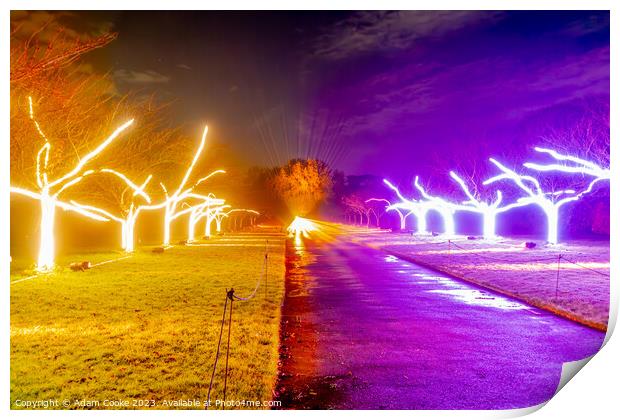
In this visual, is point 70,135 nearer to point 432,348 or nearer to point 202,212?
point 432,348

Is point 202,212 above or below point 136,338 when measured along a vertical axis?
above

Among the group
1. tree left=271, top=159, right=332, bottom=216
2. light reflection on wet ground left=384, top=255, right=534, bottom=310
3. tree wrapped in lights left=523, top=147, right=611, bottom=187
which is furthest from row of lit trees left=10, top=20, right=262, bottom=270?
tree left=271, top=159, right=332, bottom=216

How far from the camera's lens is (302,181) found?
196 feet

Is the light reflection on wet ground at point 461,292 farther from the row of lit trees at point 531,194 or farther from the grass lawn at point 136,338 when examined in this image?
the row of lit trees at point 531,194

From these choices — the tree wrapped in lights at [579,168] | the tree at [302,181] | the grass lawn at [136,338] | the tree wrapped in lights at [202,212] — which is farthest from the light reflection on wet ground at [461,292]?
the tree at [302,181]

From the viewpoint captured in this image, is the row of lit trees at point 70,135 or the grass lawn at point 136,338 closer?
the grass lawn at point 136,338

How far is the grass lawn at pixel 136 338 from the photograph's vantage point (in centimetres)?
Result: 776

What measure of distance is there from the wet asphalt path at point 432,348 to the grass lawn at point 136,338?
95 cm

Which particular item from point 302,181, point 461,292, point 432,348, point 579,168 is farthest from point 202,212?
point 432,348

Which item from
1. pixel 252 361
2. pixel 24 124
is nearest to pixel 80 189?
pixel 24 124

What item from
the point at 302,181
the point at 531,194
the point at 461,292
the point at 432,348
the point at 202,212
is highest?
the point at 302,181

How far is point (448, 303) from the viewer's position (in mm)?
15031

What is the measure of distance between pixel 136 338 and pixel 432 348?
5.55 meters
